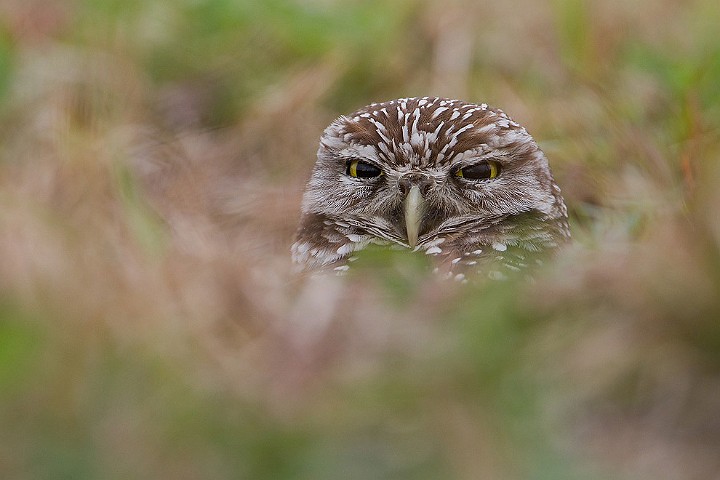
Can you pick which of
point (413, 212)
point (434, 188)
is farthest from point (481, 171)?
point (413, 212)

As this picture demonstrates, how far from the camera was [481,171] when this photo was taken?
10.8 feet

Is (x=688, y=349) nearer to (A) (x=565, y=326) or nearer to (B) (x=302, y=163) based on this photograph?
(A) (x=565, y=326)

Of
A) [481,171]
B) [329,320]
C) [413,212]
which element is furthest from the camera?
[481,171]

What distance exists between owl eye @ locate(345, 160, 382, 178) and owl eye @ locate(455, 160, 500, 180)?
0.79 feet

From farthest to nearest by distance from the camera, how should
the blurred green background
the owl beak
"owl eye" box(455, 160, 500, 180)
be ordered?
"owl eye" box(455, 160, 500, 180)
the owl beak
the blurred green background

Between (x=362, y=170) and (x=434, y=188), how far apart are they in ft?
0.80

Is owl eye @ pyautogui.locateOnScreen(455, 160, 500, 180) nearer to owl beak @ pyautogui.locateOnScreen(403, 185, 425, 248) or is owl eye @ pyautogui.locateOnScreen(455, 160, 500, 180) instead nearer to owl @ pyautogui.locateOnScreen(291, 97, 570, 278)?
owl @ pyautogui.locateOnScreen(291, 97, 570, 278)

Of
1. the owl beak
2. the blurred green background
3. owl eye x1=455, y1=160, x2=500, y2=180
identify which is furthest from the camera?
owl eye x1=455, y1=160, x2=500, y2=180

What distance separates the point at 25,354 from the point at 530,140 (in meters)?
1.89

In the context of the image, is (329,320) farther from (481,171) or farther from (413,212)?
(481,171)

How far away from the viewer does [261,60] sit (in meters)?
4.77

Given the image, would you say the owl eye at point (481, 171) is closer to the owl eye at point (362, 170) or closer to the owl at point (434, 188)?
the owl at point (434, 188)

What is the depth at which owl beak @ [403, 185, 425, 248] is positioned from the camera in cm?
312

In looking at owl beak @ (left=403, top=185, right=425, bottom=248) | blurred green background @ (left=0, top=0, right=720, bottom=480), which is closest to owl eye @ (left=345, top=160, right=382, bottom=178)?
owl beak @ (left=403, top=185, right=425, bottom=248)
